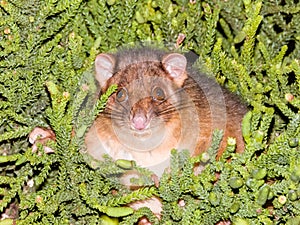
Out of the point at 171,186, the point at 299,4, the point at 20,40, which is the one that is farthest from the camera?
the point at 299,4

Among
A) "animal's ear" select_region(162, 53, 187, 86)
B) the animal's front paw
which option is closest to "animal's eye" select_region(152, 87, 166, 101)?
"animal's ear" select_region(162, 53, 187, 86)

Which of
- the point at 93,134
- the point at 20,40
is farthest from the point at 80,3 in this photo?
the point at 93,134

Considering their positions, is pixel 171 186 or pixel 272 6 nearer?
pixel 171 186

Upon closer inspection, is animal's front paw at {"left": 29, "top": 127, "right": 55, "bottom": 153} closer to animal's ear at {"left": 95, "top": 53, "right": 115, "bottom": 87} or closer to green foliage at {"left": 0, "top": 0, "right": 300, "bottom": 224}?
green foliage at {"left": 0, "top": 0, "right": 300, "bottom": 224}

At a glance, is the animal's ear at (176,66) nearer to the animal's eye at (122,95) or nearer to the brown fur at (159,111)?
the brown fur at (159,111)

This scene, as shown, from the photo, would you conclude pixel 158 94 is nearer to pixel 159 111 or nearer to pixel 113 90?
pixel 159 111

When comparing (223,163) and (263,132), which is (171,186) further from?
(263,132)

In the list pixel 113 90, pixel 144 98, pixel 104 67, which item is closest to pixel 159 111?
pixel 144 98
